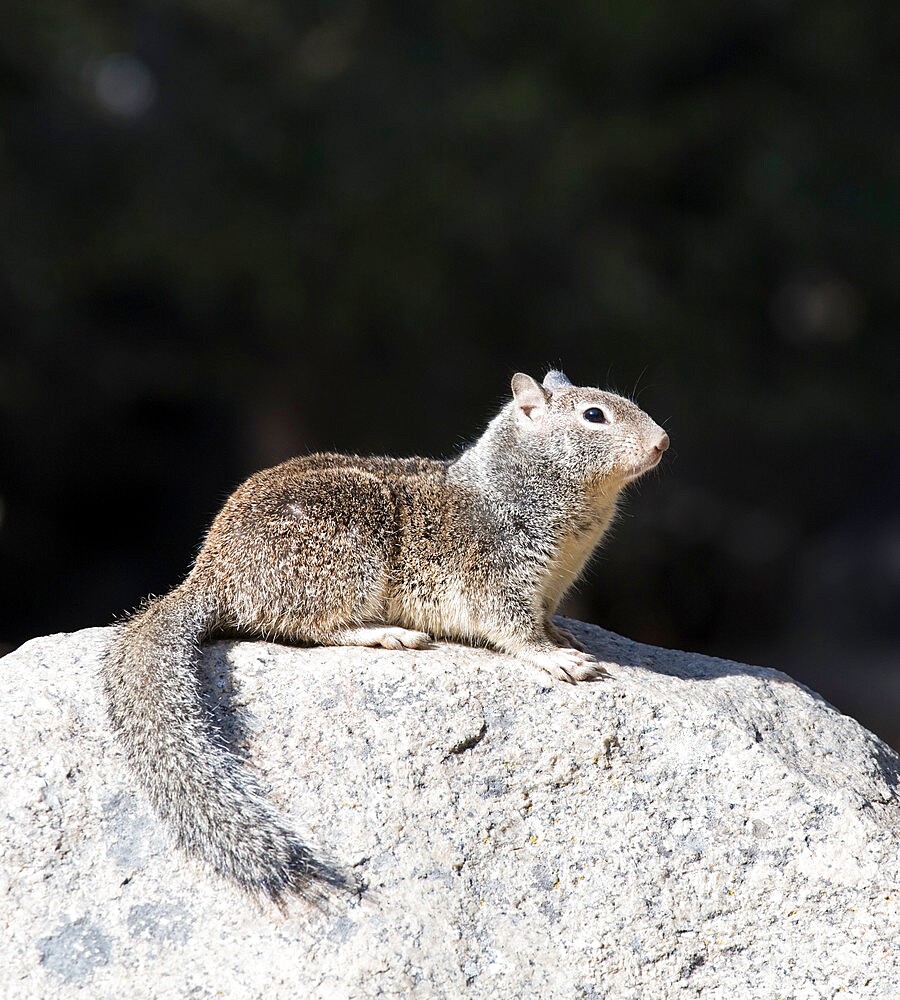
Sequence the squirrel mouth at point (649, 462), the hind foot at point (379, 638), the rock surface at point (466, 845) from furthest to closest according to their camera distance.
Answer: the squirrel mouth at point (649, 462), the hind foot at point (379, 638), the rock surface at point (466, 845)

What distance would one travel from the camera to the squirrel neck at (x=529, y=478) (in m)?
5.45

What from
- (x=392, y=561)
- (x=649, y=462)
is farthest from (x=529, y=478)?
(x=392, y=561)

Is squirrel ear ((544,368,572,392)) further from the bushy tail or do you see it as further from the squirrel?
the bushy tail

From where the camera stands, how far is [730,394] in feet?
42.7

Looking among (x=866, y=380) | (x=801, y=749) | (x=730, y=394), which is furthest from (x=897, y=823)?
(x=866, y=380)

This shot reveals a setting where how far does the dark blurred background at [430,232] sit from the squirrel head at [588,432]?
22.4 ft

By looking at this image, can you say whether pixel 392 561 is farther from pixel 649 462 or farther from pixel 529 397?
pixel 649 462

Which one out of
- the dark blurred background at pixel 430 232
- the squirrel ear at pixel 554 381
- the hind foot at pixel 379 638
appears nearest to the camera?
the hind foot at pixel 379 638

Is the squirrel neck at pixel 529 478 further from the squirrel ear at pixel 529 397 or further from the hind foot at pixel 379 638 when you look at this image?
the hind foot at pixel 379 638

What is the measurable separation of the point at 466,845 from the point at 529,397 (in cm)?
207

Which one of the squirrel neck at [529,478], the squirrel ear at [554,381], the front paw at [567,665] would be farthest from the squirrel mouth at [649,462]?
the front paw at [567,665]

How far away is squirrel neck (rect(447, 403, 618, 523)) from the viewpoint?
5.45 meters

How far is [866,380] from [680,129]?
319 cm

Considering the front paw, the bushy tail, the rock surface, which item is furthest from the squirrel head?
the bushy tail
